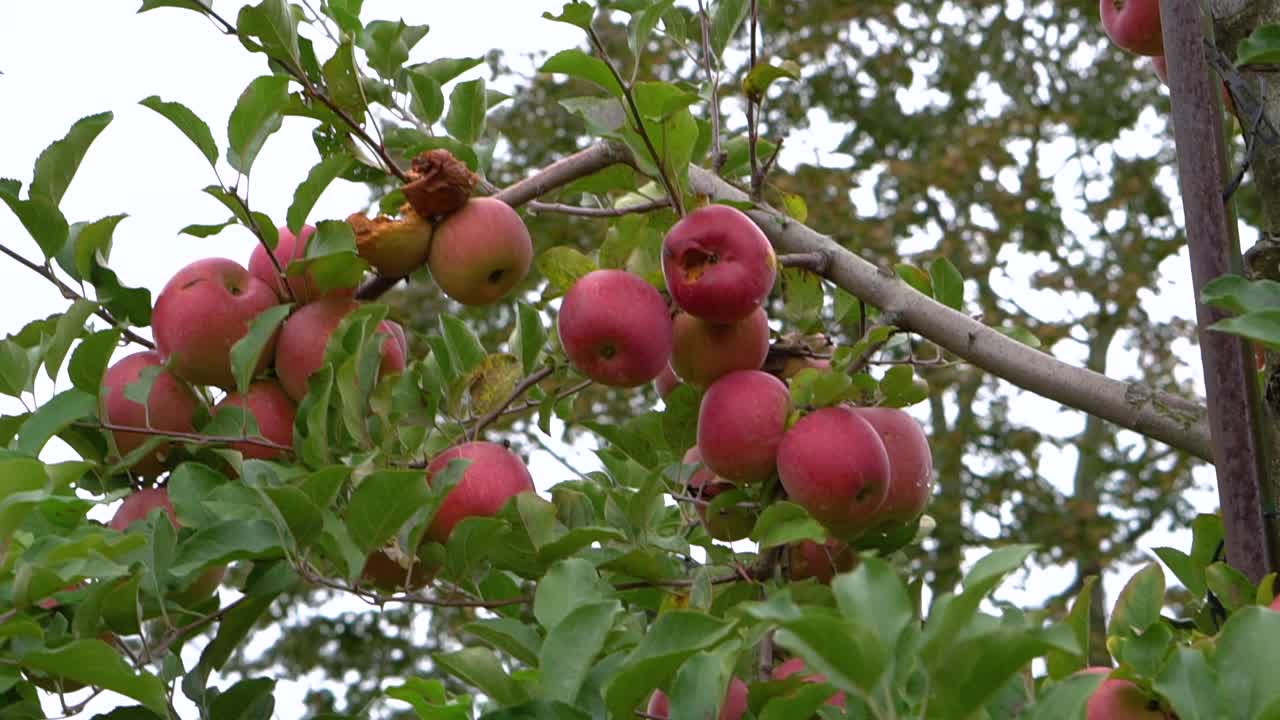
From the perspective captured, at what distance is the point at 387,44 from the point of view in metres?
1.13

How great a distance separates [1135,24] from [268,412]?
685 mm

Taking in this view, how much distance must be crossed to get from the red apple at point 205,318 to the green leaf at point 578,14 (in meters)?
0.28

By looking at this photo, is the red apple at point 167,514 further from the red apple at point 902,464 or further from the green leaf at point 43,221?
the red apple at point 902,464

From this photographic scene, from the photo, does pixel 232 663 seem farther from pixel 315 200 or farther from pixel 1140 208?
pixel 315 200

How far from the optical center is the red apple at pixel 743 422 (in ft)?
3.33

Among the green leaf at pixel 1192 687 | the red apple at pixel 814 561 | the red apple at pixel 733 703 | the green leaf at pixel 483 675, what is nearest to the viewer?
the green leaf at pixel 1192 687

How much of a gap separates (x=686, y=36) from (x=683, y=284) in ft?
0.92

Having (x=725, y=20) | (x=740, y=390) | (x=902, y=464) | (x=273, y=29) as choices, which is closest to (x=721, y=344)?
(x=740, y=390)

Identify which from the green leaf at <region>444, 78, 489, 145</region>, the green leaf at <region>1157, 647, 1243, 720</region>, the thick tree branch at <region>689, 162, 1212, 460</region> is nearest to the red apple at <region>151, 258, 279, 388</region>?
the green leaf at <region>444, 78, 489, 145</region>

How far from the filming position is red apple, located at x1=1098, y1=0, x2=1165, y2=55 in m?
1.13

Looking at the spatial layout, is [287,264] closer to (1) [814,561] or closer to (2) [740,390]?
(2) [740,390]

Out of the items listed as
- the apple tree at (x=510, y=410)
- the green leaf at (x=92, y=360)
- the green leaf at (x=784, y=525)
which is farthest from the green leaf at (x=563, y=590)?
the green leaf at (x=92, y=360)

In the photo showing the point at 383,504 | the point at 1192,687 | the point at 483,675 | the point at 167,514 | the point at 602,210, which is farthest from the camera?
the point at 602,210

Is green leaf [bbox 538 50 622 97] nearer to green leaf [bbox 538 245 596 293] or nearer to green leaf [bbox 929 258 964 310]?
green leaf [bbox 538 245 596 293]
